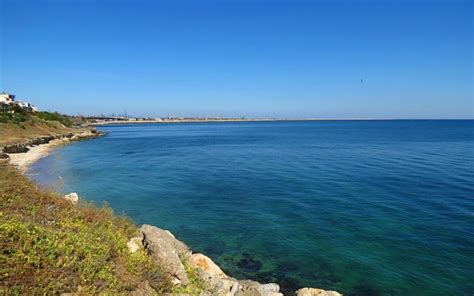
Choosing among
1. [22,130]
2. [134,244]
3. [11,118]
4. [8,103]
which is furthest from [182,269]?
[8,103]

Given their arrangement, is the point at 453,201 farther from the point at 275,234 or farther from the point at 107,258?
the point at 107,258

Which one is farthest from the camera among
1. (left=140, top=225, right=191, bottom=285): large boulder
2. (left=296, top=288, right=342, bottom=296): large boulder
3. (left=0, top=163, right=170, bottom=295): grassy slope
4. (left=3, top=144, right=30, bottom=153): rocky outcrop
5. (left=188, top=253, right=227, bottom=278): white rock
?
(left=3, top=144, right=30, bottom=153): rocky outcrop

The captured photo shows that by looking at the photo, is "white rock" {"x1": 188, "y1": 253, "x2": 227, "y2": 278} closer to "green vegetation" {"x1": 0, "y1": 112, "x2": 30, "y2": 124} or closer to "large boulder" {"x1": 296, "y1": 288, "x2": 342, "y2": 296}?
"large boulder" {"x1": 296, "y1": 288, "x2": 342, "y2": 296}

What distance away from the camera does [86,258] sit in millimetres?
8055

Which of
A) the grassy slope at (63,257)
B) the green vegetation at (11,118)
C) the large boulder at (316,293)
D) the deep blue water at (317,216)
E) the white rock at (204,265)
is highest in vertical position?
the green vegetation at (11,118)

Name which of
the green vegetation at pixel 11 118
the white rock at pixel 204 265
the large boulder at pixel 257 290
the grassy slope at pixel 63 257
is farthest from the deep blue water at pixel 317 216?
the green vegetation at pixel 11 118

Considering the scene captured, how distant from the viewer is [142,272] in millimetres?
8719

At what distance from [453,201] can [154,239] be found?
24.3m

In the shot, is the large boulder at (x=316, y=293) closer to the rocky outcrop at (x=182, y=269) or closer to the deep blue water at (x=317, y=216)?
the rocky outcrop at (x=182, y=269)

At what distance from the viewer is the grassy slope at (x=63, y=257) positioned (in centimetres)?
691

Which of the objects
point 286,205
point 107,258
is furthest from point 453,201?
point 107,258

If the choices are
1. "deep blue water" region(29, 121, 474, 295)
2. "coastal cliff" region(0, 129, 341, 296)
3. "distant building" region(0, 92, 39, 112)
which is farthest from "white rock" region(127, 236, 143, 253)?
"distant building" region(0, 92, 39, 112)

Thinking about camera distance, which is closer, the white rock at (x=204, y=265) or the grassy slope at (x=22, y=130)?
the white rock at (x=204, y=265)

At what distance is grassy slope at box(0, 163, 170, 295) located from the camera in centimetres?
691
